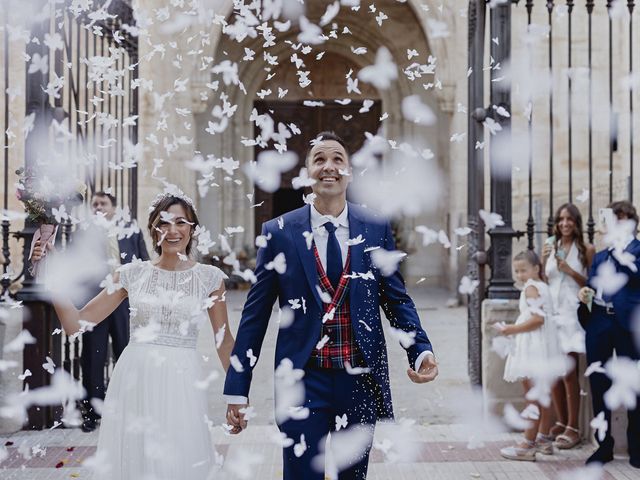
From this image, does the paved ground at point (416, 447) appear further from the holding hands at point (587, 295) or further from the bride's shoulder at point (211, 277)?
the bride's shoulder at point (211, 277)

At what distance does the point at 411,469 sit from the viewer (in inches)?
193

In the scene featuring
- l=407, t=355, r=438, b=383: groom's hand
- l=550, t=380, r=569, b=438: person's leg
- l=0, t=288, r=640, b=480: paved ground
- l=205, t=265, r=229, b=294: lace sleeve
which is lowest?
l=0, t=288, r=640, b=480: paved ground

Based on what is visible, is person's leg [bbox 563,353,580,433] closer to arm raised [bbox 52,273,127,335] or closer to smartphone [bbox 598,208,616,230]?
smartphone [bbox 598,208,616,230]

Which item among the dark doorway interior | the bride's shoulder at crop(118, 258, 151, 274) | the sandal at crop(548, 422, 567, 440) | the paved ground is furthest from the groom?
the dark doorway interior

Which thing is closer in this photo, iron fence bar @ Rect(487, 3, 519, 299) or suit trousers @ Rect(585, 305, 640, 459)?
suit trousers @ Rect(585, 305, 640, 459)

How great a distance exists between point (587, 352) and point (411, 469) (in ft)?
4.55

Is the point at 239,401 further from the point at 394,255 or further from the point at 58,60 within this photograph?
the point at 58,60

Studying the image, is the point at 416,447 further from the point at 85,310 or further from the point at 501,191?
the point at 85,310

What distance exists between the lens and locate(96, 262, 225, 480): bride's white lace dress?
3.30 meters

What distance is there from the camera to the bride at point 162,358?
3311 mm

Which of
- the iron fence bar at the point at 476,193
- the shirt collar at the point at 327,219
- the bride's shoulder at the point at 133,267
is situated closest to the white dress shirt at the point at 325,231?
the shirt collar at the point at 327,219

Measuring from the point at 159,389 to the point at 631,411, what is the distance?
3.13 m

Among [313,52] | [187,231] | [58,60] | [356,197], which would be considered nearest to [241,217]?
[356,197]

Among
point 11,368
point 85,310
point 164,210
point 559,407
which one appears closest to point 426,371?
point 164,210
